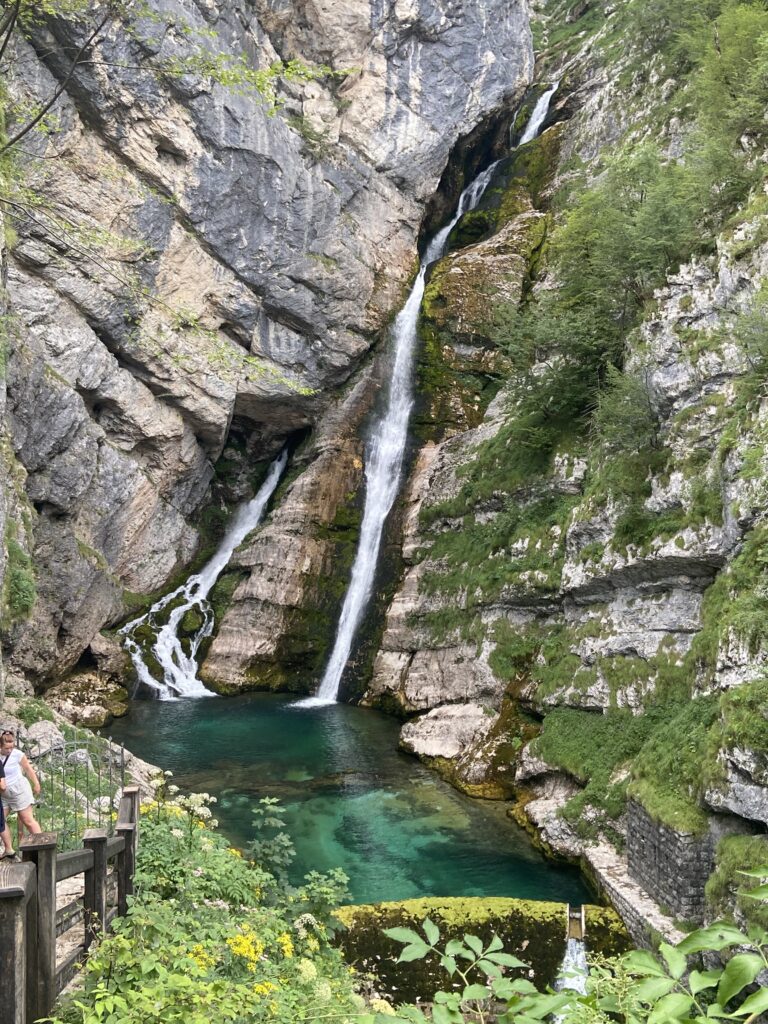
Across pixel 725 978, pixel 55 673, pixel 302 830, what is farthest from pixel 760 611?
pixel 55 673

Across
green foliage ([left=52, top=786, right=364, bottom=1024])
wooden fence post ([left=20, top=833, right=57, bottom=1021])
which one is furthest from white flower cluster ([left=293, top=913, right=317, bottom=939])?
wooden fence post ([left=20, top=833, right=57, bottom=1021])

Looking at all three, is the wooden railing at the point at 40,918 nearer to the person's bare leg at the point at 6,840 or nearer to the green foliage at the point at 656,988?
the person's bare leg at the point at 6,840

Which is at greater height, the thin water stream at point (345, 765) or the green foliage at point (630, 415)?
the green foliage at point (630, 415)

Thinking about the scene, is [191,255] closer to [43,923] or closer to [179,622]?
[179,622]

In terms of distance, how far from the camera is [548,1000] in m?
1.56

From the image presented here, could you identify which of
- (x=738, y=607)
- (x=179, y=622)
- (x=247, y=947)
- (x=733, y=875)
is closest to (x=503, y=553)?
(x=738, y=607)

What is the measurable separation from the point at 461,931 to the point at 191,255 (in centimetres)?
2344

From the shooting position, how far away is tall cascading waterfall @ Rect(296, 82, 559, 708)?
2470cm

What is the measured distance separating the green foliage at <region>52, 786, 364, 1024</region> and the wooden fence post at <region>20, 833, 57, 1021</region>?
143mm

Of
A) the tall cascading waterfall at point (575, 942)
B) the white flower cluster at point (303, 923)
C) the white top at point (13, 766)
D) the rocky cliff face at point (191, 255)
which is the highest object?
the rocky cliff face at point (191, 255)

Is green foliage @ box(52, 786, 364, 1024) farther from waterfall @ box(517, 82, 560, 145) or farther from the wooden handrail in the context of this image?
waterfall @ box(517, 82, 560, 145)

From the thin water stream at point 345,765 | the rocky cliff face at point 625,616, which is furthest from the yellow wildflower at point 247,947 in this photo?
the thin water stream at point 345,765

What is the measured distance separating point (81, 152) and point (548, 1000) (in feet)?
88.1

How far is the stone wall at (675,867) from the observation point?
9.49 metres
